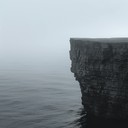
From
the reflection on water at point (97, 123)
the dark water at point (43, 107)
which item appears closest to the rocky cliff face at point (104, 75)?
the reflection on water at point (97, 123)

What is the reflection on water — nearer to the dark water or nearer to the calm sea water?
the dark water

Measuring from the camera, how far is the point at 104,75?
4731 cm

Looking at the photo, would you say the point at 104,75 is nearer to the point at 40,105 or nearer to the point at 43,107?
the point at 43,107

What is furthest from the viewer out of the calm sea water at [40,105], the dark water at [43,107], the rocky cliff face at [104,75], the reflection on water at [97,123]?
the calm sea water at [40,105]

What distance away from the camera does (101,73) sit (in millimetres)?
47625

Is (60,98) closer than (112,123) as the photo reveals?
No

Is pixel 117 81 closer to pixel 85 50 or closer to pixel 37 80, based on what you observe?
pixel 85 50

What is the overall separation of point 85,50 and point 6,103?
25.2m

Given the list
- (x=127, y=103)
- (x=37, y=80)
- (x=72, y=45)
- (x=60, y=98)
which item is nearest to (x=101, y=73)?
(x=127, y=103)

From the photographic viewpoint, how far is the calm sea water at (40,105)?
5181 cm

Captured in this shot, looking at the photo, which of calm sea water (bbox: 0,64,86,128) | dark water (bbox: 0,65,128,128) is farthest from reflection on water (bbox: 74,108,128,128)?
calm sea water (bbox: 0,64,86,128)

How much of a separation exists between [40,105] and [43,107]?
1.80 metres

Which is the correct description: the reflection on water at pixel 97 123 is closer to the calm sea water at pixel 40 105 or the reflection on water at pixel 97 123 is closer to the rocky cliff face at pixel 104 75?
the calm sea water at pixel 40 105

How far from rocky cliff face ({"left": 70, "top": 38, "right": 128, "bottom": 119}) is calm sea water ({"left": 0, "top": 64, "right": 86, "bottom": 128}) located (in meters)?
5.51
